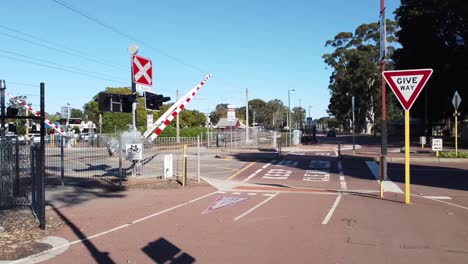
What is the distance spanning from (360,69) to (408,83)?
2510 inches

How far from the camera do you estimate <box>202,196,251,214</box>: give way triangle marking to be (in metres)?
10.7

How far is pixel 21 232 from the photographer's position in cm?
801

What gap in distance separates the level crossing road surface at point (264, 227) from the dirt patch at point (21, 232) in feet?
1.20

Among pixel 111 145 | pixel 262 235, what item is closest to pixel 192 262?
pixel 262 235

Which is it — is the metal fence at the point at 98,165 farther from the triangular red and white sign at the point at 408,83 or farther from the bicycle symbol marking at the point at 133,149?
the triangular red and white sign at the point at 408,83

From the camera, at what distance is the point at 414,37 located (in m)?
46.8

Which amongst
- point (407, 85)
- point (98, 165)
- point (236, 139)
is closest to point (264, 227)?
point (407, 85)

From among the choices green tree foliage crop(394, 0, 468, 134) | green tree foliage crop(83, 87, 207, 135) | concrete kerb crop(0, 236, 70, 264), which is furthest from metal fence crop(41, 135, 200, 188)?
green tree foliage crop(394, 0, 468, 134)

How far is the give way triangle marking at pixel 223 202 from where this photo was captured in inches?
420

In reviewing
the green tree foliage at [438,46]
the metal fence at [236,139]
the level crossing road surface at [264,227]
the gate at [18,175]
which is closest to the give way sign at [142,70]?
the level crossing road surface at [264,227]

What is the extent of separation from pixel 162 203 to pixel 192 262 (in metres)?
5.12

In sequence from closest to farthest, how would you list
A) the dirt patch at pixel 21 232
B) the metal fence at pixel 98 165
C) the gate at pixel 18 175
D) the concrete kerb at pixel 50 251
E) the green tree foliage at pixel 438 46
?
1. the concrete kerb at pixel 50 251
2. the dirt patch at pixel 21 232
3. the gate at pixel 18 175
4. the metal fence at pixel 98 165
5. the green tree foliage at pixel 438 46

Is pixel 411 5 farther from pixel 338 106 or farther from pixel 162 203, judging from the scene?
pixel 162 203

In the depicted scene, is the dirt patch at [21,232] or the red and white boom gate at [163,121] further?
the red and white boom gate at [163,121]
